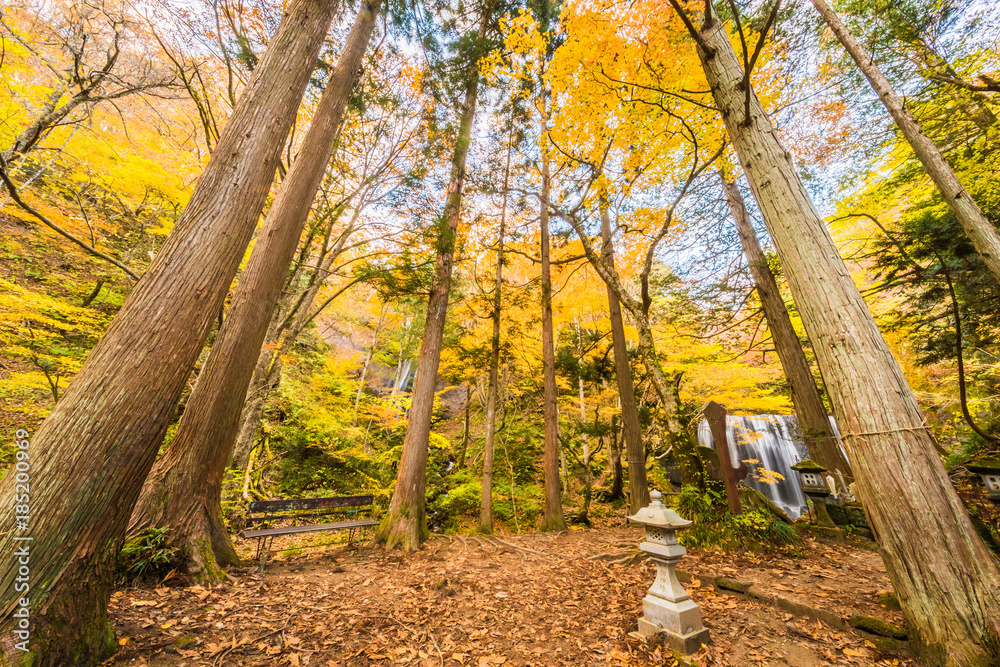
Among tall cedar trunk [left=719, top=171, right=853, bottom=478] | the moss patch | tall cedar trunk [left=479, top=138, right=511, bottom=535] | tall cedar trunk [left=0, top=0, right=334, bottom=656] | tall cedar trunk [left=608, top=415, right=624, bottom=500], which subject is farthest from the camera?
tall cedar trunk [left=608, top=415, right=624, bottom=500]

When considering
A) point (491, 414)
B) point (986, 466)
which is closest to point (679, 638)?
point (986, 466)

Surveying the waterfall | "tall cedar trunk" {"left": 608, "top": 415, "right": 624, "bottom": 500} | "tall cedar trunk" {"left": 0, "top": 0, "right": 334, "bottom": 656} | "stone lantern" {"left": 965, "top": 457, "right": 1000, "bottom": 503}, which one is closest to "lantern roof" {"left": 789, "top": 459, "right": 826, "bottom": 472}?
"stone lantern" {"left": 965, "top": 457, "right": 1000, "bottom": 503}

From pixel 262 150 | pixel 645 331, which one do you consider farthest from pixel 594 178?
pixel 262 150

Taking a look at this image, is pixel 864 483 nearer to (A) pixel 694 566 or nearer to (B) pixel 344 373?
(A) pixel 694 566

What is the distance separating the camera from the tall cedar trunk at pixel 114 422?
196cm

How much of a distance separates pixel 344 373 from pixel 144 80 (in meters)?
9.34

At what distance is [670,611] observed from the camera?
274cm

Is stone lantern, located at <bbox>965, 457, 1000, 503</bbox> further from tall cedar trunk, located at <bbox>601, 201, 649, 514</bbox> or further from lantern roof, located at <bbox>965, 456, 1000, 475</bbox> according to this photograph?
tall cedar trunk, located at <bbox>601, 201, 649, 514</bbox>

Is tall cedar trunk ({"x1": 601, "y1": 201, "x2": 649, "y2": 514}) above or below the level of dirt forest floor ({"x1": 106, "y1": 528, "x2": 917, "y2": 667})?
above

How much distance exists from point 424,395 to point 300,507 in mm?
2594

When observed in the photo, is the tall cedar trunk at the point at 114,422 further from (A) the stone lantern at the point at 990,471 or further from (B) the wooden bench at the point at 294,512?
(A) the stone lantern at the point at 990,471

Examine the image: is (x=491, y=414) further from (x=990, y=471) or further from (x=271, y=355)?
(x=990, y=471)

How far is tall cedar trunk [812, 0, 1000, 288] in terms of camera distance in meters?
4.62

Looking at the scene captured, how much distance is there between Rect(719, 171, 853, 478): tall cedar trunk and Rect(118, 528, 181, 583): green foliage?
370 inches
